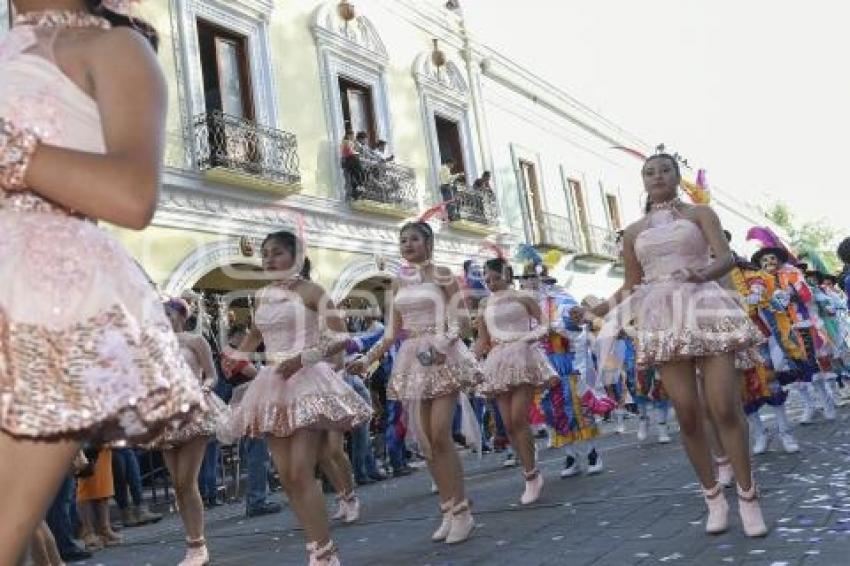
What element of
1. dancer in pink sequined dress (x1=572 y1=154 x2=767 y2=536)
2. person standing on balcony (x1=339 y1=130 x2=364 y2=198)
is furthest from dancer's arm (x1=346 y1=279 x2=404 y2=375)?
person standing on balcony (x1=339 y1=130 x2=364 y2=198)

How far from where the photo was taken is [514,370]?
6.54 metres

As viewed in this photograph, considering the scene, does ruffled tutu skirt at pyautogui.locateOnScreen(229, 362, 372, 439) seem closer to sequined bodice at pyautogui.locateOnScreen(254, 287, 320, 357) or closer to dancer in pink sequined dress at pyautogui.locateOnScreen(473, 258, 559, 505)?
sequined bodice at pyautogui.locateOnScreen(254, 287, 320, 357)

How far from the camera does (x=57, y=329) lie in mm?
1452

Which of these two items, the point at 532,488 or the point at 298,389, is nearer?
the point at 298,389

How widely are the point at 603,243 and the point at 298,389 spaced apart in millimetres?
20884

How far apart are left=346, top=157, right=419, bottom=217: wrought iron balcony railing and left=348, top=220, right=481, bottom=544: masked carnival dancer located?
353 inches

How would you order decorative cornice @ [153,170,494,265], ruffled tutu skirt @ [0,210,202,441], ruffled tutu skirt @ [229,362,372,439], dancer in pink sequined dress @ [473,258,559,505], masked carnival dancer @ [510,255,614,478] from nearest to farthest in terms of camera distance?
ruffled tutu skirt @ [0,210,202,441], ruffled tutu skirt @ [229,362,372,439], dancer in pink sequined dress @ [473,258,559,505], masked carnival dancer @ [510,255,614,478], decorative cornice @ [153,170,494,265]

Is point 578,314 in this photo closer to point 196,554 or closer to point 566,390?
point 196,554

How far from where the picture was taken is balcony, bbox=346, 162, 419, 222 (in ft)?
48.3

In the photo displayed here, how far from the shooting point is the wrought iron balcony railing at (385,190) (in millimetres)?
14719

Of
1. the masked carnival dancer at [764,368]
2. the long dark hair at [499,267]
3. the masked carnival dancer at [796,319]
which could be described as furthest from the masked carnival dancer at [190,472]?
the masked carnival dancer at [796,319]

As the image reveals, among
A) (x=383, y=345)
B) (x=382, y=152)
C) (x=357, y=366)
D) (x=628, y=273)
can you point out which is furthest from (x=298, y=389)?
(x=382, y=152)

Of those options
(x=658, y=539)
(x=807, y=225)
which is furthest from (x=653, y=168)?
(x=807, y=225)

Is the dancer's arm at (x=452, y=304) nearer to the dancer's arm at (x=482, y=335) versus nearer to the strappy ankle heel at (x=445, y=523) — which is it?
the strappy ankle heel at (x=445, y=523)
